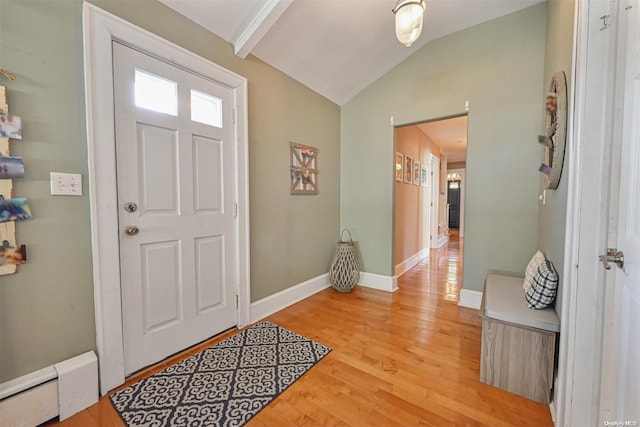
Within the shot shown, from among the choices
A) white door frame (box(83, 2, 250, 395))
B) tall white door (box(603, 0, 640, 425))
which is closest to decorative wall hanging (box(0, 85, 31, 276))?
white door frame (box(83, 2, 250, 395))

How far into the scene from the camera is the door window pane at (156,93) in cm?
157

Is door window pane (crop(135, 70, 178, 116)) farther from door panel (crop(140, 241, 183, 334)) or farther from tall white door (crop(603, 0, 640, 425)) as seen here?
tall white door (crop(603, 0, 640, 425))

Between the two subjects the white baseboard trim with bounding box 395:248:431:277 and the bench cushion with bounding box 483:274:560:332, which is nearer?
the bench cushion with bounding box 483:274:560:332

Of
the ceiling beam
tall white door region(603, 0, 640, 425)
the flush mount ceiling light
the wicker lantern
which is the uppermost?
the ceiling beam

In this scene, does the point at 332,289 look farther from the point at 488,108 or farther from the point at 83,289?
the point at 488,108

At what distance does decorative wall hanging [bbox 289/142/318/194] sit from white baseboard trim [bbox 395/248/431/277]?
170 centimetres

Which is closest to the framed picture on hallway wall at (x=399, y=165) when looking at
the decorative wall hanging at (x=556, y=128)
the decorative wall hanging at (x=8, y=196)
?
the decorative wall hanging at (x=556, y=128)

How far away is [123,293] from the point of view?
59.1 inches

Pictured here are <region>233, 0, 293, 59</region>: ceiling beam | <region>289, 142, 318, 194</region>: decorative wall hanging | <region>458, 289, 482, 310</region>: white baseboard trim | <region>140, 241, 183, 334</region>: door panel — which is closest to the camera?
<region>140, 241, 183, 334</region>: door panel

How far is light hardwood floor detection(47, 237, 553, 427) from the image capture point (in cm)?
127

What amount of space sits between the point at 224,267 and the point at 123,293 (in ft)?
2.22

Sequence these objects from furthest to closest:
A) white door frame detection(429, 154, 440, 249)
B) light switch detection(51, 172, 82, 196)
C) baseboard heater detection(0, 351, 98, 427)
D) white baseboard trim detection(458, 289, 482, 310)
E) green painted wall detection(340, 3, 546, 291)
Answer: white door frame detection(429, 154, 440, 249), white baseboard trim detection(458, 289, 482, 310), green painted wall detection(340, 3, 546, 291), light switch detection(51, 172, 82, 196), baseboard heater detection(0, 351, 98, 427)

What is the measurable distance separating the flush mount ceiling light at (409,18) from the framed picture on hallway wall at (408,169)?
241 centimetres

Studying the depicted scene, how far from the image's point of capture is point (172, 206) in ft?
5.68
